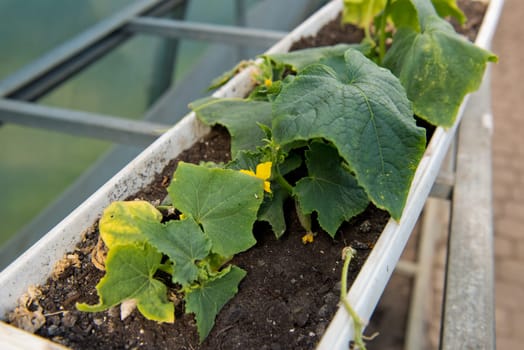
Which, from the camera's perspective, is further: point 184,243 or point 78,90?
point 78,90

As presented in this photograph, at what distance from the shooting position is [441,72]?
2.82ft

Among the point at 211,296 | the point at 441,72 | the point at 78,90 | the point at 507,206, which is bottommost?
the point at 507,206

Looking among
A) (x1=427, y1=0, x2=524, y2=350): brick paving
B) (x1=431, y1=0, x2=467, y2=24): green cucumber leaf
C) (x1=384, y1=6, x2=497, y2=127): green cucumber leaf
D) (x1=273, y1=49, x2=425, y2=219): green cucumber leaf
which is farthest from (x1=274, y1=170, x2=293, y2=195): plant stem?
(x1=427, y1=0, x2=524, y2=350): brick paving

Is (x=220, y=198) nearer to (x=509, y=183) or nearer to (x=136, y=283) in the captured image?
(x=136, y=283)

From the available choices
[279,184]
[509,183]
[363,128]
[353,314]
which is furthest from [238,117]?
[509,183]

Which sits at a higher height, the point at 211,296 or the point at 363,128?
the point at 363,128

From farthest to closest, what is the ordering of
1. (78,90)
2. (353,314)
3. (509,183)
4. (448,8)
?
(509,183) → (78,90) → (448,8) → (353,314)

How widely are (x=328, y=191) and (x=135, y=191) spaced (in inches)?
11.0

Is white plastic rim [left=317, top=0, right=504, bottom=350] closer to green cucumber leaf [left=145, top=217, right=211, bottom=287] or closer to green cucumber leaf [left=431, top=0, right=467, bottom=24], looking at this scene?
green cucumber leaf [left=145, top=217, right=211, bottom=287]

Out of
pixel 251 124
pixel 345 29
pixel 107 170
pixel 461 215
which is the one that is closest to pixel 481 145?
pixel 461 215

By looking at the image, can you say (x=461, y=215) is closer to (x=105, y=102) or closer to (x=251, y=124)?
(x=251, y=124)

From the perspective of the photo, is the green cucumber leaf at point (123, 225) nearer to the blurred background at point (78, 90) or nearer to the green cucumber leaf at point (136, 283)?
the green cucumber leaf at point (136, 283)

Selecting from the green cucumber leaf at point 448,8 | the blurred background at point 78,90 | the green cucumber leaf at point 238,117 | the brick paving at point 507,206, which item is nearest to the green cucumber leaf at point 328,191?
the green cucumber leaf at point 238,117

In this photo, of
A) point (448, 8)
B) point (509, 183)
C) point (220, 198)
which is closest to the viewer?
point (220, 198)
